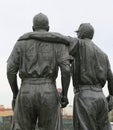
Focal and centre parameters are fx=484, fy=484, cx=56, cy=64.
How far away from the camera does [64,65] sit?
928 centimetres

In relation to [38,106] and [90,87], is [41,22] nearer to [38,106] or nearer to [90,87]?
[38,106]

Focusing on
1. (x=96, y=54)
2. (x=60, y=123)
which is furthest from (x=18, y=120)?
(x=96, y=54)

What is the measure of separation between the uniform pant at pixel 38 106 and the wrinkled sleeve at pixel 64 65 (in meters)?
0.20

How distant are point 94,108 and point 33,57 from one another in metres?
1.91

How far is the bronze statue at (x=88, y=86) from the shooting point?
33.6ft

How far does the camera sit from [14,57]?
31.0ft

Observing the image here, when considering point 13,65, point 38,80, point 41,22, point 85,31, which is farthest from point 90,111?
point 41,22

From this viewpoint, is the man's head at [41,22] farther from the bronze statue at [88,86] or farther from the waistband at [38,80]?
the waistband at [38,80]

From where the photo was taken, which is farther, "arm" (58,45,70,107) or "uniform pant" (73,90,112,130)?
"uniform pant" (73,90,112,130)

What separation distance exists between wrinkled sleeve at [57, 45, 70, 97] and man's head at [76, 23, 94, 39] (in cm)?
141

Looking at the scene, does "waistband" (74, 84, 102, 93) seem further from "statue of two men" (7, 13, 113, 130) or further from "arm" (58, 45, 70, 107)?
"arm" (58, 45, 70, 107)

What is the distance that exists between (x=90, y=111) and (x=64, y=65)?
1.48 m

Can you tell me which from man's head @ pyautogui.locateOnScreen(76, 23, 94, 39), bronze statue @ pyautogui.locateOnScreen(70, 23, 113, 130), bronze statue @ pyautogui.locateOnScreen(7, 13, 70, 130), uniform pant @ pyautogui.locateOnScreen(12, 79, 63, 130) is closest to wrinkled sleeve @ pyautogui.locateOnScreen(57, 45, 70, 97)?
bronze statue @ pyautogui.locateOnScreen(7, 13, 70, 130)

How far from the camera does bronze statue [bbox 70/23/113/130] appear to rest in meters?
10.2
